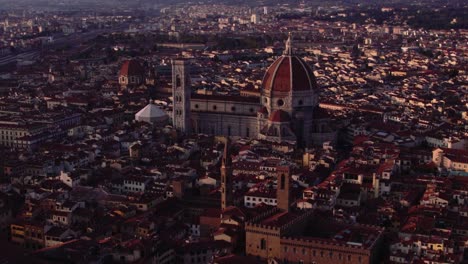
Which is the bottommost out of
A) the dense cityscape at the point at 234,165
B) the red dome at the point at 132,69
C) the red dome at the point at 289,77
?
the dense cityscape at the point at 234,165

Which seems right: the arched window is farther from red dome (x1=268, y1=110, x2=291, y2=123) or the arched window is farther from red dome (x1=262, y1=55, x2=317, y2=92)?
red dome (x1=262, y1=55, x2=317, y2=92)

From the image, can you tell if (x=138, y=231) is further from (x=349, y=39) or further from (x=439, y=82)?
(x=349, y=39)

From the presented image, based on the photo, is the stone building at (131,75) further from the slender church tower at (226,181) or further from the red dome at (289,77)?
the slender church tower at (226,181)

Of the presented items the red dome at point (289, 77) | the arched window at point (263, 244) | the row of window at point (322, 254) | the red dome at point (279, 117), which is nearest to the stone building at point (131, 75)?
the red dome at point (289, 77)

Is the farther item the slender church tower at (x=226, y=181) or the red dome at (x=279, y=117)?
the red dome at (x=279, y=117)

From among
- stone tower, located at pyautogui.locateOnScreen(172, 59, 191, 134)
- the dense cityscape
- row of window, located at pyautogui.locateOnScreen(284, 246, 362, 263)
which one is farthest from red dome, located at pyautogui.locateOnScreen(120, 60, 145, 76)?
row of window, located at pyautogui.locateOnScreen(284, 246, 362, 263)

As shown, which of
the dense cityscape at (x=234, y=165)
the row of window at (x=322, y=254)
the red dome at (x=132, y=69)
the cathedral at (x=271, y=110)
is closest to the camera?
the row of window at (x=322, y=254)

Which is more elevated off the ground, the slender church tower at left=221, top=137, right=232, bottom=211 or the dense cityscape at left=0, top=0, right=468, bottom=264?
the slender church tower at left=221, top=137, right=232, bottom=211
